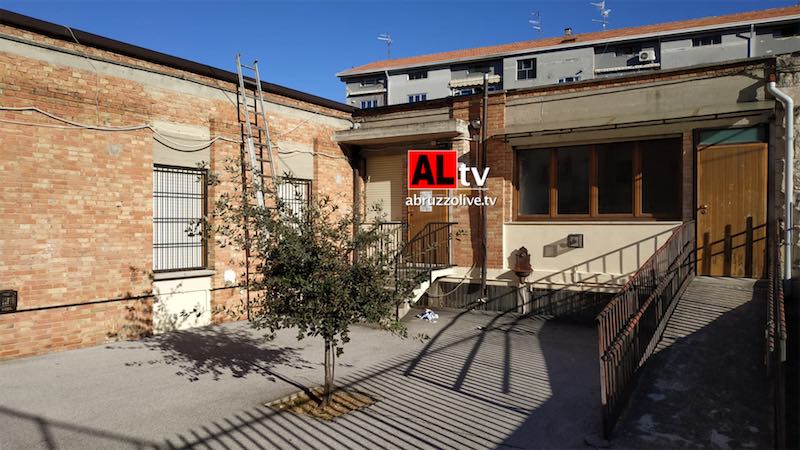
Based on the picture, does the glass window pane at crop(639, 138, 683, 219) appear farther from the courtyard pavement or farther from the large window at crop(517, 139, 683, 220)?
the courtyard pavement

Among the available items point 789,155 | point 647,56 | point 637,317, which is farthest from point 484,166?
point 647,56

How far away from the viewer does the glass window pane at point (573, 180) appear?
10.3 metres

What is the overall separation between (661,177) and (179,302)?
8.86 meters

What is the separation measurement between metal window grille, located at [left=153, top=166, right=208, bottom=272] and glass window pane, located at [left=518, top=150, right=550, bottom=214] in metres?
6.28

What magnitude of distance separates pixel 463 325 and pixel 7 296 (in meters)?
7.07

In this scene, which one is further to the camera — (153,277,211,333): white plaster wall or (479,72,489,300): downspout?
(479,72,489,300): downspout

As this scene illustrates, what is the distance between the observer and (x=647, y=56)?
1050 inches

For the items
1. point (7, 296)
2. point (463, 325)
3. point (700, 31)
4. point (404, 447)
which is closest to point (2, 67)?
point (7, 296)

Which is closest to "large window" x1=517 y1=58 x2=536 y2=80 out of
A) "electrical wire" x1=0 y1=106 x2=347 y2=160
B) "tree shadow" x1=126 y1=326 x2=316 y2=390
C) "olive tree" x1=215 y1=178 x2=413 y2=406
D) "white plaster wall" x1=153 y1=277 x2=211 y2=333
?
"electrical wire" x1=0 y1=106 x2=347 y2=160

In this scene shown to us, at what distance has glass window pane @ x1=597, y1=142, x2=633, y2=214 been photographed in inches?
390

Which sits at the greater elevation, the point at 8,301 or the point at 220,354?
the point at 8,301

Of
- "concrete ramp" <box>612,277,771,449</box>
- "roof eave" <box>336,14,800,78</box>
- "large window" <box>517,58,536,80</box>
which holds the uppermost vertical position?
"roof eave" <box>336,14,800,78</box>

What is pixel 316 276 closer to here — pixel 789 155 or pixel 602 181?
pixel 602 181

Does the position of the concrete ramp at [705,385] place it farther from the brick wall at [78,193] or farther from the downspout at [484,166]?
the brick wall at [78,193]
